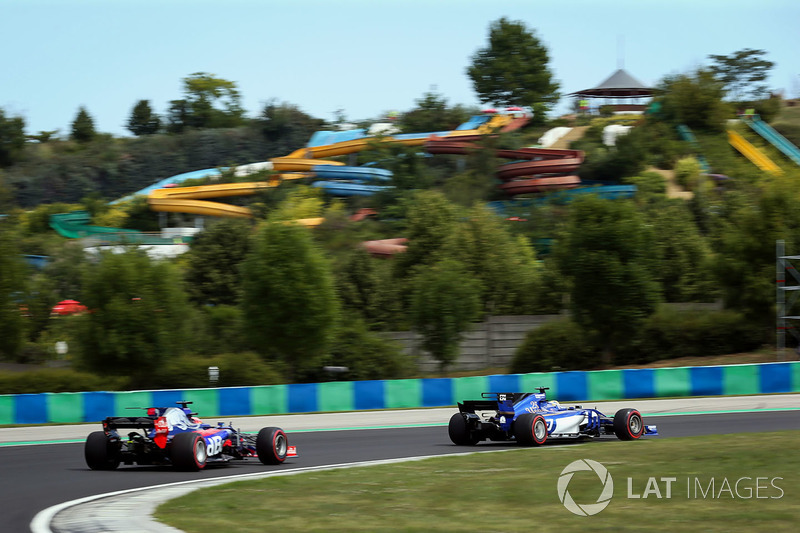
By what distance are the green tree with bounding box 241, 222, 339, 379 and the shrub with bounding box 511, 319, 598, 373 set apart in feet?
32.7

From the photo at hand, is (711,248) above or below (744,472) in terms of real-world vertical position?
above

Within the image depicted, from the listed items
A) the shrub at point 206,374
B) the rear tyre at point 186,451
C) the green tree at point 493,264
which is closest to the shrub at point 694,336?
the green tree at point 493,264

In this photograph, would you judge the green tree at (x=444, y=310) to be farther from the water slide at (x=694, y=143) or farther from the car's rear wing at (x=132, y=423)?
the water slide at (x=694, y=143)

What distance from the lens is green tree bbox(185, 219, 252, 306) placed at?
5341 cm

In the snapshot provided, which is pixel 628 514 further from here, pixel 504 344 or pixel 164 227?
pixel 164 227

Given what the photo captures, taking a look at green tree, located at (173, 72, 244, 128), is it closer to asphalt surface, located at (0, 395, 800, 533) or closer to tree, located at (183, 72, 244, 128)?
tree, located at (183, 72, 244, 128)

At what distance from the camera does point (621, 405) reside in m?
27.5

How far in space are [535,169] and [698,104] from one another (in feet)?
84.0

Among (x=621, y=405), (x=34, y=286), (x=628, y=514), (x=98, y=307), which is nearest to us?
(x=628, y=514)

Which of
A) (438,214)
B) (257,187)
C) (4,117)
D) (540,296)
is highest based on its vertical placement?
(4,117)

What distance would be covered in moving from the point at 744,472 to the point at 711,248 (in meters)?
46.8

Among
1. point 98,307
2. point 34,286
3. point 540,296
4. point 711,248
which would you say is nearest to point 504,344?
point 540,296

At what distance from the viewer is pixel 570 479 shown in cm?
1183

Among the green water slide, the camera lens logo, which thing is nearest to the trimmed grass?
the camera lens logo
